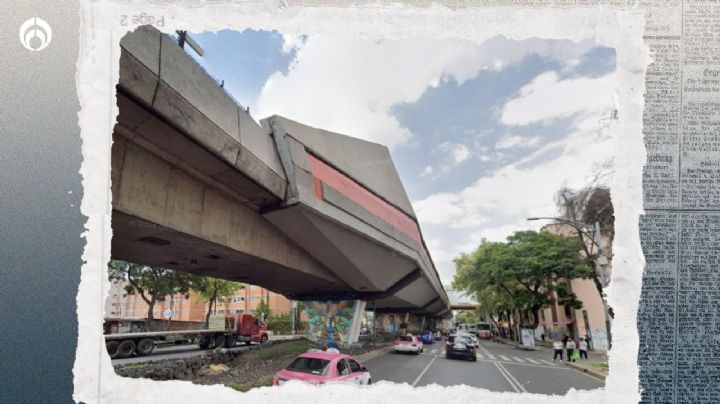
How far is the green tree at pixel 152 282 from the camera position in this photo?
2211 cm

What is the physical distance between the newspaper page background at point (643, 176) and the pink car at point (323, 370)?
89 cm

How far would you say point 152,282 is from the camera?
2472 centimetres

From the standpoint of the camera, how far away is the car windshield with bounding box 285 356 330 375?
622cm

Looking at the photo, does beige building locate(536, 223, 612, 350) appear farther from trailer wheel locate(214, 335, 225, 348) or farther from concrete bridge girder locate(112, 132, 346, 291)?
trailer wheel locate(214, 335, 225, 348)

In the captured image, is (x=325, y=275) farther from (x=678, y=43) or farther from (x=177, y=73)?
(x=678, y=43)

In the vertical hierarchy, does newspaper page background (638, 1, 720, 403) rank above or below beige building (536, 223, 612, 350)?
above

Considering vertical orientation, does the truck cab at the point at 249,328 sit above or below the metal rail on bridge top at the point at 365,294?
below

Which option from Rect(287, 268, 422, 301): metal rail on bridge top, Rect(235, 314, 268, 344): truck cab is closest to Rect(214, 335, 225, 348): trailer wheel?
Rect(235, 314, 268, 344): truck cab

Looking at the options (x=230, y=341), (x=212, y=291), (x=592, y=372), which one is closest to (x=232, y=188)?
(x=592, y=372)

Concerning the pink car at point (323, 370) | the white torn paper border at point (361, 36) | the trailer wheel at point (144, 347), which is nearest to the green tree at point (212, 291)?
the trailer wheel at point (144, 347)

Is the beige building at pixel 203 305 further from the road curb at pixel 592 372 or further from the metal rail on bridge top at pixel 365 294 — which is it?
the road curb at pixel 592 372

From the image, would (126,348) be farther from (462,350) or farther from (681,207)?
(681,207)

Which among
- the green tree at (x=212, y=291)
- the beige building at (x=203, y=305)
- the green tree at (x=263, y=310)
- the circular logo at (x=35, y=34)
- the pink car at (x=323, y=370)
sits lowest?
the green tree at (x=263, y=310)

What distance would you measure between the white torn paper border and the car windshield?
116 cm
